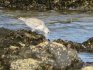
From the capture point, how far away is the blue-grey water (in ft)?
39.6

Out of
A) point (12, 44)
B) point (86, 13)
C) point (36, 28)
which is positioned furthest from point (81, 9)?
point (12, 44)

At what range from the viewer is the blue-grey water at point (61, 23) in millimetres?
12062

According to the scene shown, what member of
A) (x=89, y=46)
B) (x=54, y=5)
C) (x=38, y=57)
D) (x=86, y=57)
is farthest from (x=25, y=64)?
(x=54, y=5)

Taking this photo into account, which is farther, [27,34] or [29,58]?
[27,34]

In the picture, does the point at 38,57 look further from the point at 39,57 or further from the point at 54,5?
the point at 54,5

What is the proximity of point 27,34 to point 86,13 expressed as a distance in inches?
332

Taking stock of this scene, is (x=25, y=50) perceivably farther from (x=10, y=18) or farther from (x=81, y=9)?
(x=81, y=9)

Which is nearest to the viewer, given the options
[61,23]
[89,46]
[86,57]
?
[86,57]

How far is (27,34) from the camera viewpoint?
28.3 ft

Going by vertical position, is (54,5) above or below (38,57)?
below

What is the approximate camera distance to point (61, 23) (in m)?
14.8

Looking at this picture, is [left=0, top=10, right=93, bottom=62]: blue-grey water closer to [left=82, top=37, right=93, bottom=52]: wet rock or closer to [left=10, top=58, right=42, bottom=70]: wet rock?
[left=82, top=37, right=93, bottom=52]: wet rock

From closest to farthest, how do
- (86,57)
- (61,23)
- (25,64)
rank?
(25,64) < (86,57) < (61,23)

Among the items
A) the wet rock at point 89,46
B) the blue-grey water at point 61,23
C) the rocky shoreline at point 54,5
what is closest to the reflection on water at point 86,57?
the wet rock at point 89,46
